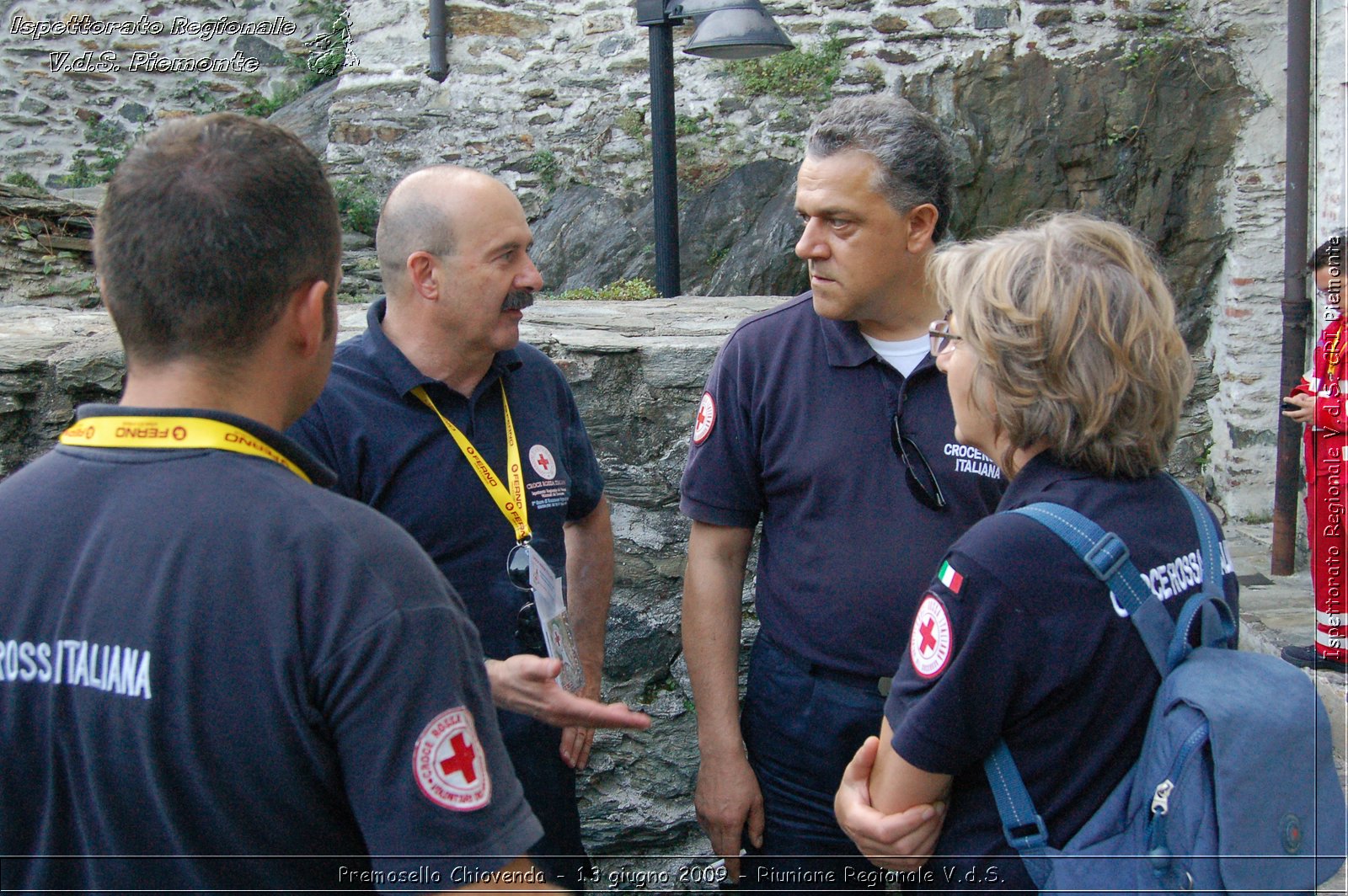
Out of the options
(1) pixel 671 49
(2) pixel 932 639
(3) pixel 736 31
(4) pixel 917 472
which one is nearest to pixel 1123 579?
(2) pixel 932 639

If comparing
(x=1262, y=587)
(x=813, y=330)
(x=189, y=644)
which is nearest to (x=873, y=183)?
(x=813, y=330)

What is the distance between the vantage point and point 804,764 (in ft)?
6.81

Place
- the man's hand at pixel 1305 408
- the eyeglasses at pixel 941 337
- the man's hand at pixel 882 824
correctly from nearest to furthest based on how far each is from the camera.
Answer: the man's hand at pixel 882 824
the eyeglasses at pixel 941 337
the man's hand at pixel 1305 408

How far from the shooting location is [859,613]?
199cm

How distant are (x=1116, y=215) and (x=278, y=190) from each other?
7162 millimetres

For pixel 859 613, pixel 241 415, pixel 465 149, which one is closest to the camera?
pixel 241 415

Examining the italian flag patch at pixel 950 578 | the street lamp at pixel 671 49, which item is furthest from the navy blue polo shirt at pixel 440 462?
→ the street lamp at pixel 671 49

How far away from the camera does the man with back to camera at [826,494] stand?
199 cm

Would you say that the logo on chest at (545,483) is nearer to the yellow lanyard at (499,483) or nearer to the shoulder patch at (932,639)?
the yellow lanyard at (499,483)

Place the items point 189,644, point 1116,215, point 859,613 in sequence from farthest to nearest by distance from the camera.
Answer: point 1116,215, point 859,613, point 189,644

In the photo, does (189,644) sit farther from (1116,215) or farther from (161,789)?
(1116,215)

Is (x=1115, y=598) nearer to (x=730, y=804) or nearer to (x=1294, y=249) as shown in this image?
(x=730, y=804)

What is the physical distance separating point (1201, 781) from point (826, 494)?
90 cm

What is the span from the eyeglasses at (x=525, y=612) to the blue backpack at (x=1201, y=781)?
874 mm
